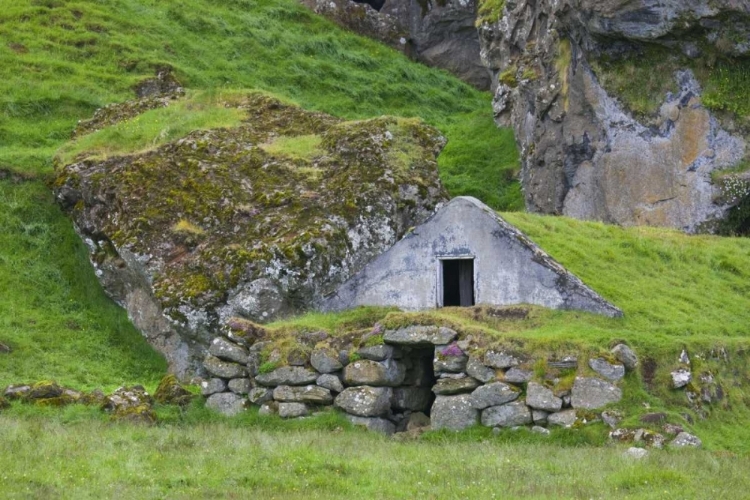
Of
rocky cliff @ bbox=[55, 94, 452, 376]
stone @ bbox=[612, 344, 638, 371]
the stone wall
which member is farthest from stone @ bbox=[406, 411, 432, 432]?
rocky cliff @ bbox=[55, 94, 452, 376]

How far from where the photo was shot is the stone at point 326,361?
22297 mm

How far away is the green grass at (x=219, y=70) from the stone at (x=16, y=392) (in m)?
12.6

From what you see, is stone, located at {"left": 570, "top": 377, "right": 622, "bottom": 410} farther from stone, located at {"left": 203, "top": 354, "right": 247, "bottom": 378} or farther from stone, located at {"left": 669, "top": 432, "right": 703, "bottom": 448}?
stone, located at {"left": 203, "top": 354, "right": 247, "bottom": 378}

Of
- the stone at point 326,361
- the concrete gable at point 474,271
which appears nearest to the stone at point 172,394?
the stone at point 326,361

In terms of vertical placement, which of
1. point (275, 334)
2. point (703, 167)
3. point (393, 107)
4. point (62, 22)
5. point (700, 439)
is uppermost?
point (62, 22)

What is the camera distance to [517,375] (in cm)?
2083

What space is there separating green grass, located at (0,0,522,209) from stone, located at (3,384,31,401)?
41.4 feet

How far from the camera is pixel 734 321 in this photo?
83.1 feet

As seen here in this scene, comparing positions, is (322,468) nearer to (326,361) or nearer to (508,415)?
(508,415)

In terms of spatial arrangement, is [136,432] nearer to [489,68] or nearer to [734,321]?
[734,321]

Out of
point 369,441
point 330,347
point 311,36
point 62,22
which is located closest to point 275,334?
point 330,347

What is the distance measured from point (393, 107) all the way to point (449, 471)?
3526 centimetres

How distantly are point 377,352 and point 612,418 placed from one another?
4.69 metres

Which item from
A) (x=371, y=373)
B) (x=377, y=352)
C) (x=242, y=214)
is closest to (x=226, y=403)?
(x=371, y=373)
